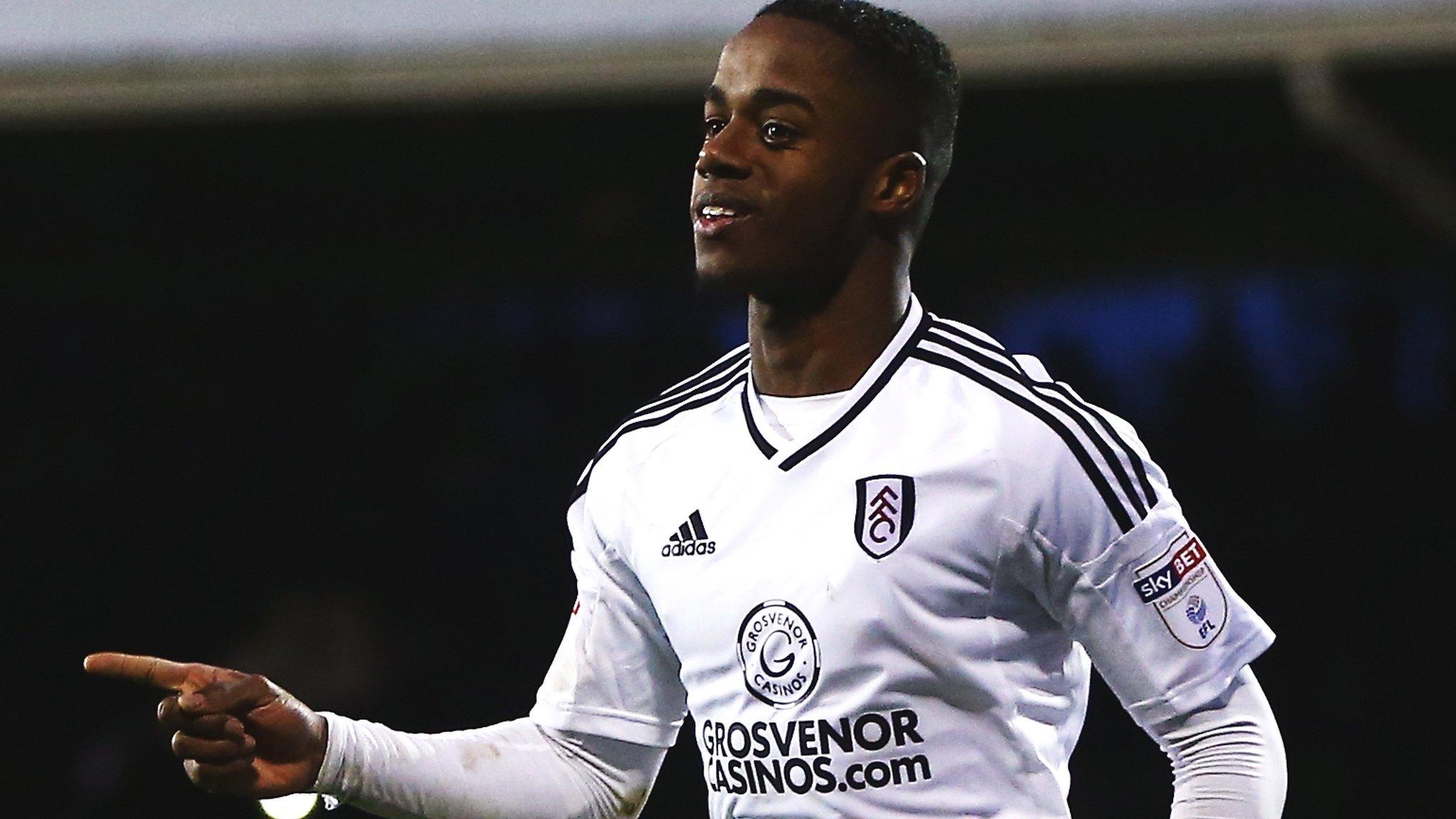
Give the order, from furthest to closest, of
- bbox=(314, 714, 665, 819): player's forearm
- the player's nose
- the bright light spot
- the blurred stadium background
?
1. the blurred stadium background
2. the bright light spot
3. bbox=(314, 714, 665, 819): player's forearm
4. the player's nose

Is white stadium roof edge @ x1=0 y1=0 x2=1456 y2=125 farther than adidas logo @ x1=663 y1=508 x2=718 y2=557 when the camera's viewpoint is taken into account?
Yes

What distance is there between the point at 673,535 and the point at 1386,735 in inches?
202

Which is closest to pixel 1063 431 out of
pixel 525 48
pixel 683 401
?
pixel 683 401

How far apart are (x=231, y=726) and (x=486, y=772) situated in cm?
46

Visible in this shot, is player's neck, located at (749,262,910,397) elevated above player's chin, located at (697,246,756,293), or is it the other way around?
player's chin, located at (697,246,756,293)

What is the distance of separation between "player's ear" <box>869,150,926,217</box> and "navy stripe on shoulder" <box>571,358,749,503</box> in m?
0.33

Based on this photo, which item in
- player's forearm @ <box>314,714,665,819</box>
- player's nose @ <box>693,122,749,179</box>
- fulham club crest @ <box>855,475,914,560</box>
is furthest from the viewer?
player's forearm @ <box>314,714,665,819</box>

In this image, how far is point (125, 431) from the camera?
8.93 metres

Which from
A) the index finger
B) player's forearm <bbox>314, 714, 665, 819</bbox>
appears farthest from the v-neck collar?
the index finger

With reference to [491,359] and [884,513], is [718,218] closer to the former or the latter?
[884,513]

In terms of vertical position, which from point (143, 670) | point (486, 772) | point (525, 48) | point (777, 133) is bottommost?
point (486, 772)

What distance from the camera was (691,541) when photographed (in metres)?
2.74

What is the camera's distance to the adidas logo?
2717 mm

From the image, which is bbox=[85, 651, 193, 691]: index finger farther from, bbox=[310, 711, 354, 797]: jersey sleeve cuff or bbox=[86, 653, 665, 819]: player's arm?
bbox=[310, 711, 354, 797]: jersey sleeve cuff
